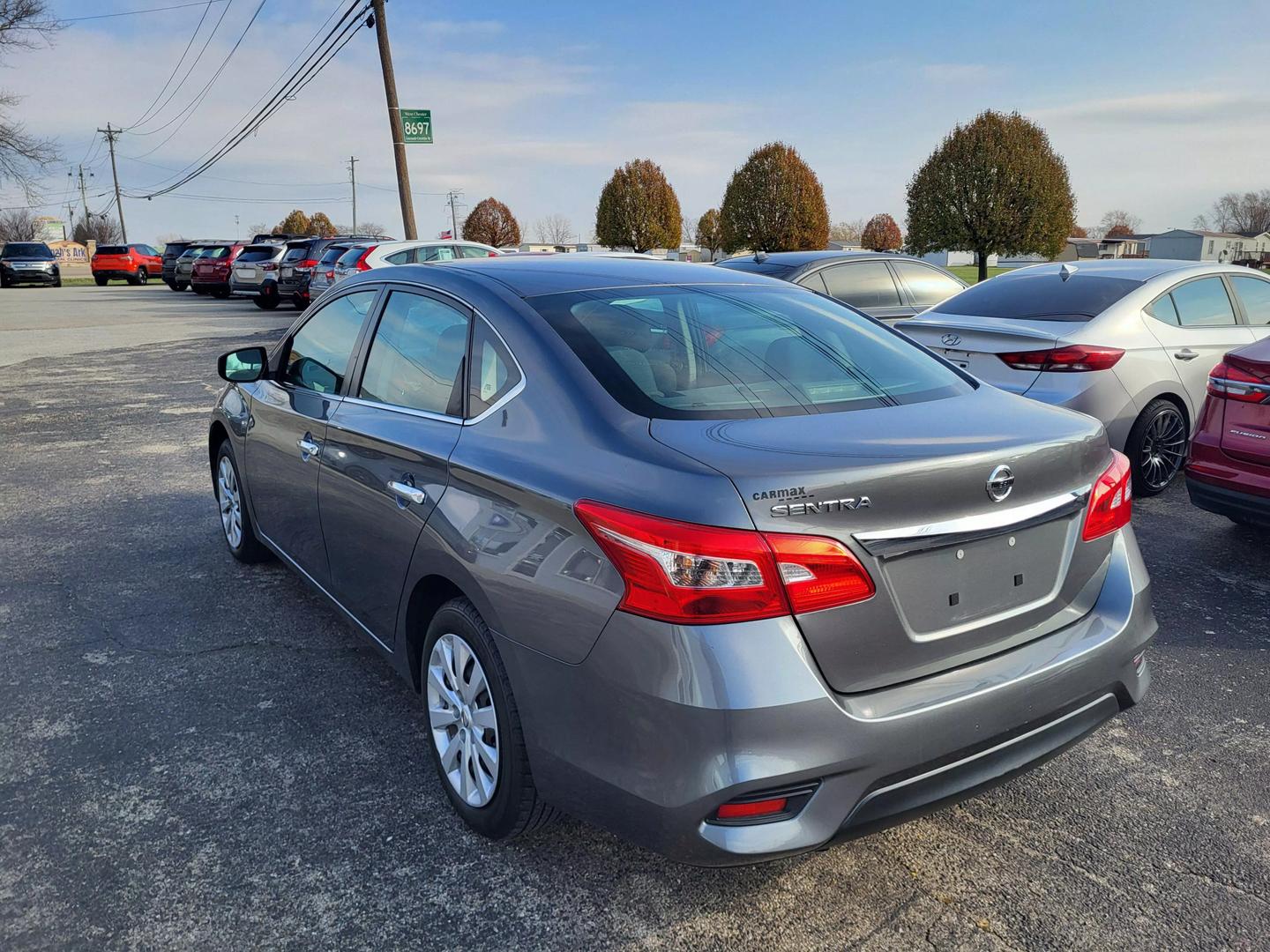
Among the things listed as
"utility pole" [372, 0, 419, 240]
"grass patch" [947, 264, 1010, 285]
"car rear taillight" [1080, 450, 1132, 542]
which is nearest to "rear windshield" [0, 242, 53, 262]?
"utility pole" [372, 0, 419, 240]

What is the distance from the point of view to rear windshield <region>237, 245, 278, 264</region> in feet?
83.3

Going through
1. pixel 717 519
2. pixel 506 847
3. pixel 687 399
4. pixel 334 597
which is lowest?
pixel 506 847

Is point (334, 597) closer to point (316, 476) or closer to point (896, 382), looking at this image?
point (316, 476)

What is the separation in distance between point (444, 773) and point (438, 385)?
3.87ft

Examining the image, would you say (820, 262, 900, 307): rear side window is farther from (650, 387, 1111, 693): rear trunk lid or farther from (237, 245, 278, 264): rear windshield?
(237, 245, 278, 264): rear windshield

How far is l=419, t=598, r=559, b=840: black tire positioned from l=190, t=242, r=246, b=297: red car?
30139 millimetres

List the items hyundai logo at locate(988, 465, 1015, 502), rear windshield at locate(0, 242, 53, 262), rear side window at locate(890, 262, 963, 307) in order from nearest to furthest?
hyundai logo at locate(988, 465, 1015, 502) < rear side window at locate(890, 262, 963, 307) < rear windshield at locate(0, 242, 53, 262)

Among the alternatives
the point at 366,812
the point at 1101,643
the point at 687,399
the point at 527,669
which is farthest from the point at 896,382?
the point at 366,812

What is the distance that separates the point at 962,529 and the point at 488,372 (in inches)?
54.6

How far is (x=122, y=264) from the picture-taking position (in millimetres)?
41781

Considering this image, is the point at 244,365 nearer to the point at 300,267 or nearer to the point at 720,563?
the point at 720,563

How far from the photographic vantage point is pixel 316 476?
143 inches

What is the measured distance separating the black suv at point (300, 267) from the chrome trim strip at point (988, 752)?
21.8m

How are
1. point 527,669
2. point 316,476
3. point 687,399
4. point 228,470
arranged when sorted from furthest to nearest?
point 228,470 < point 316,476 < point 687,399 < point 527,669
